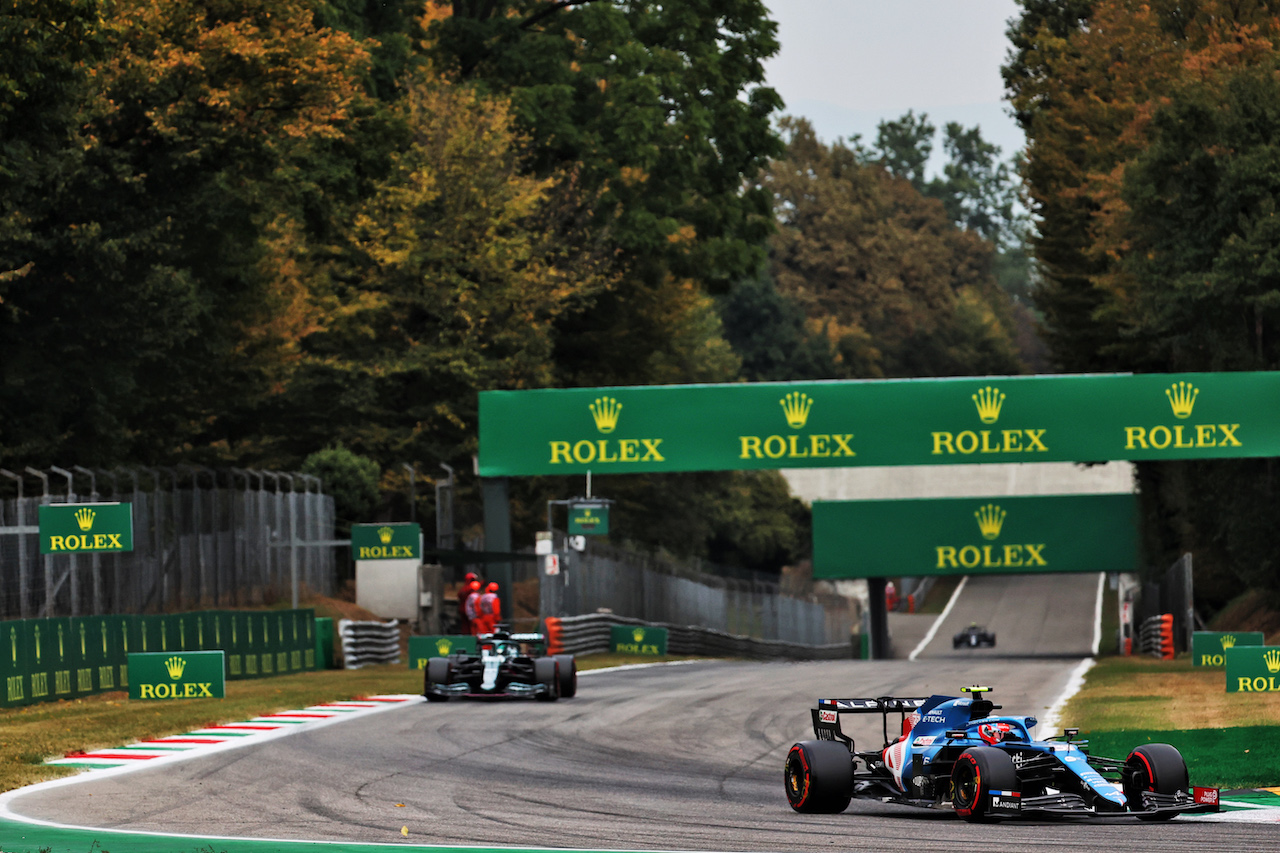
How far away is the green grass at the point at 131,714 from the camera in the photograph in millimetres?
17203

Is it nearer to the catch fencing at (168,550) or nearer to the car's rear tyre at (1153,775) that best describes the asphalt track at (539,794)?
the car's rear tyre at (1153,775)

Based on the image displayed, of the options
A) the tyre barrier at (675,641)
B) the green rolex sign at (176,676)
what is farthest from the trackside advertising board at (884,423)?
the green rolex sign at (176,676)

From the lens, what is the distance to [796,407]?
130 feet

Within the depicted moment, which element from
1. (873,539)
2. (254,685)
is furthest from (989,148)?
(254,685)

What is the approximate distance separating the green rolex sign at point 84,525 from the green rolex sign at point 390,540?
1143cm

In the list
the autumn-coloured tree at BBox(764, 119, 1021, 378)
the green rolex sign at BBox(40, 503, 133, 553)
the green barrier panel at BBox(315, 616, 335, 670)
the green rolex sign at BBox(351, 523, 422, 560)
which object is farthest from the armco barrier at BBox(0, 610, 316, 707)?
the autumn-coloured tree at BBox(764, 119, 1021, 378)

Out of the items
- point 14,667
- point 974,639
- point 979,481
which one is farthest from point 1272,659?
point 979,481

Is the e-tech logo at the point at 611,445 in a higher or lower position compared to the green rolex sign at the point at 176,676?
higher

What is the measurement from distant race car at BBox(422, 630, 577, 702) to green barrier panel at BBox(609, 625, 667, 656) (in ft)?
61.2

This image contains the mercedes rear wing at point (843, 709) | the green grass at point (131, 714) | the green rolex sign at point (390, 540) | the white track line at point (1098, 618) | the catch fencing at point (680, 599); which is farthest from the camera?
the white track line at point (1098, 618)

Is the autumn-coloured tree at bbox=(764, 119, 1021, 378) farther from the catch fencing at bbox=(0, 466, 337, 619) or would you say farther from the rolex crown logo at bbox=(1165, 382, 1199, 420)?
the catch fencing at bbox=(0, 466, 337, 619)

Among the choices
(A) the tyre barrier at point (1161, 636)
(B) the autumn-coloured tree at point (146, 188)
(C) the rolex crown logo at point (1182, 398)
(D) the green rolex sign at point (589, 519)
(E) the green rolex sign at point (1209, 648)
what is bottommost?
(A) the tyre barrier at point (1161, 636)

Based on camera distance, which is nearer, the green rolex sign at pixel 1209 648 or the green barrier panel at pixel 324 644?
the green barrier panel at pixel 324 644

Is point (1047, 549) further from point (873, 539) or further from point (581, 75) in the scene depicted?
point (581, 75)
